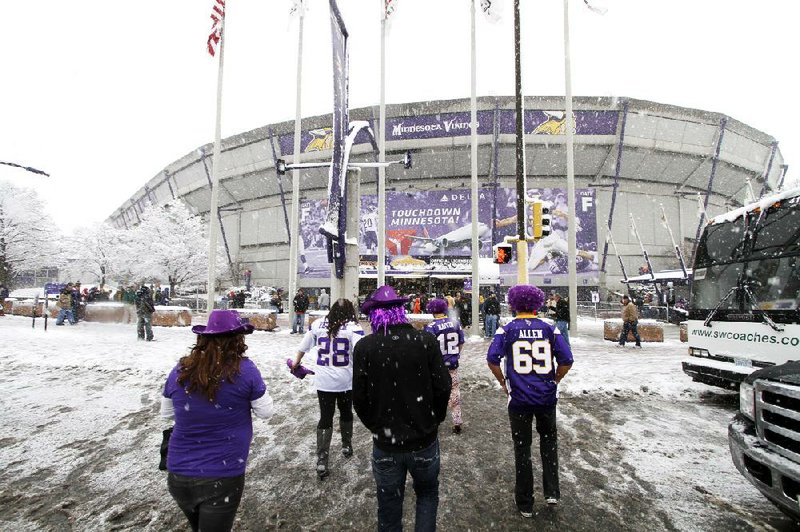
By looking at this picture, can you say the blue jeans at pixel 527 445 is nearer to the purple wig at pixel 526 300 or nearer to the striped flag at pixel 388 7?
the purple wig at pixel 526 300

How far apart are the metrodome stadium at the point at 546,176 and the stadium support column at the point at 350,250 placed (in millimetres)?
17057

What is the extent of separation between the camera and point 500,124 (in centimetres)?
3256

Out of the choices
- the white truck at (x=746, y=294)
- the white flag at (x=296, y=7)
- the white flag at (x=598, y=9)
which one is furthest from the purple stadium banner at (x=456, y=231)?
the white truck at (x=746, y=294)

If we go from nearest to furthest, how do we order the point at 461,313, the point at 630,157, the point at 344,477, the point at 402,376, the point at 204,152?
the point at 402,376
the point at 344,477
the point at 461,313
the point at 630,157
the point at 204,152

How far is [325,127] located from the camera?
34.9 m

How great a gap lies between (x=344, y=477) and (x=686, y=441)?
430cm

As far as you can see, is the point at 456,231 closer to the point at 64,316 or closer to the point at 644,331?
the point at 644,331

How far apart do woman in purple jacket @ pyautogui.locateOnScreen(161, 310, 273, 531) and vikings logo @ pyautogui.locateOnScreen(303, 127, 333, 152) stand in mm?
34017

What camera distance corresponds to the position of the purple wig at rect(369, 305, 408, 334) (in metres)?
2.47

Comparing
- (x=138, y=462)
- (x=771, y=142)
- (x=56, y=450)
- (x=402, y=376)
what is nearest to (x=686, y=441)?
(x=402, y=376)

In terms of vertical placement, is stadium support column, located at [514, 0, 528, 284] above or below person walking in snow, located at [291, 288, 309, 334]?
above

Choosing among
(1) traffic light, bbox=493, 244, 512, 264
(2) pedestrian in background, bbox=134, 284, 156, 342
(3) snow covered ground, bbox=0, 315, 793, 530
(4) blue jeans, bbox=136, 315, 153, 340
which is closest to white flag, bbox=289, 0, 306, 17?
(2) pedestrian in background, bbox=134, 284, 156, 342

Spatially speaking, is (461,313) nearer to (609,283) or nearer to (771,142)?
(609,283)

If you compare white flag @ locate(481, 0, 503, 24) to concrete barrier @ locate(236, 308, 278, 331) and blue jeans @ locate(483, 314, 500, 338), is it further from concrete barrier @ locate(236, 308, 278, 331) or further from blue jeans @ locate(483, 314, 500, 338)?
concrete barrier @ locate(236, 308, 278, 331)
